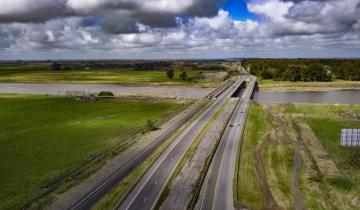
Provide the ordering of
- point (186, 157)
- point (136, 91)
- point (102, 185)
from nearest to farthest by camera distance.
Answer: point (102, 185), point (186, 157), point (136, 91)

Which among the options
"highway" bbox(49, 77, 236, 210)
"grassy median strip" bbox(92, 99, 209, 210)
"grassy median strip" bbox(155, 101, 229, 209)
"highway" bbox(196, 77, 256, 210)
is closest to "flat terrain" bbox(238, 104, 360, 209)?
"highway" bbox(196, 77, 256, 210)

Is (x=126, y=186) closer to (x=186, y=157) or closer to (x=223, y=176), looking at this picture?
(x=223, y=176)

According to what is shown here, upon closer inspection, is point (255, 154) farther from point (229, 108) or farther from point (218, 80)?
point (218, 80)

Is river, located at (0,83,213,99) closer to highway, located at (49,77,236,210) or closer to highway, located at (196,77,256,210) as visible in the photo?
highway, located at (196,77,256,210)

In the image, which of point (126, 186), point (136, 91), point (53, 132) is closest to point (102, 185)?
point (126, 186)

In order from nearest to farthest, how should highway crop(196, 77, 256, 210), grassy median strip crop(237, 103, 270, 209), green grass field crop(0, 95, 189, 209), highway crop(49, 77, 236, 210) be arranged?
highway crop(49, 77, 236, 210) < highway crop(196, 77, 256, 210) < grassy median strip crop(237, 103, 270, 209) < green grass field crop(0, 95, 189, 209)

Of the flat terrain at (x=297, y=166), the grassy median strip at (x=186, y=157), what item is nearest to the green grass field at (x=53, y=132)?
the grassy median strip at (x=186, y=157)

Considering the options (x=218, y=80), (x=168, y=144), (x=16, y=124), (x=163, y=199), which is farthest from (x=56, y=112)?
(x=218, y=80)
